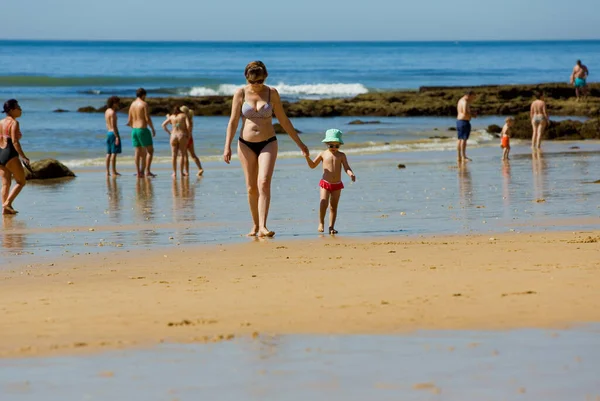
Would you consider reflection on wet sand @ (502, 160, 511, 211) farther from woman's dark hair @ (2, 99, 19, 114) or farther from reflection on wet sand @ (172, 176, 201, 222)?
woman's dark hair @ (2, 99, 19, 114)

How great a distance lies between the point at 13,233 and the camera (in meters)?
11.1

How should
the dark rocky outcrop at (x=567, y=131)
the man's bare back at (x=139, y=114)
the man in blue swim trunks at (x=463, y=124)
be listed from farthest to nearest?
the dark rocky outcrop at (x=567, y=131), the man in blue swim trunks at (x=463, y=124), the man's bare back at (x=139, y=114)

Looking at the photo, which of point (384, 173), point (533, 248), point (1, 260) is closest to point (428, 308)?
point (533, 248)

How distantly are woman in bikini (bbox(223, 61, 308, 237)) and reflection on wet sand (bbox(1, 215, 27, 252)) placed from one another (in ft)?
6.90

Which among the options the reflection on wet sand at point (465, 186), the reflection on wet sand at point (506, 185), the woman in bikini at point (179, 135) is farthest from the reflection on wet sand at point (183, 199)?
the reflection on wet sand at point (506, 185)

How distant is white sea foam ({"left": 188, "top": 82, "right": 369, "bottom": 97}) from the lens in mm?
64688

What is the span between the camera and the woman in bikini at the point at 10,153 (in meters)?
13.0

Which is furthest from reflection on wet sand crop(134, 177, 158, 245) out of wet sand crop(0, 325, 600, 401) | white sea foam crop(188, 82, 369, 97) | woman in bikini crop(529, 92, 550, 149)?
white sea foam crop(188, 82, 369, 97)

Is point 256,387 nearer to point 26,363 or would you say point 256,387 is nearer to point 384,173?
point 26,363

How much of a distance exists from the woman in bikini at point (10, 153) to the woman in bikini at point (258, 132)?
4090 millimetres

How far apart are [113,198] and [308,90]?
54.8 m

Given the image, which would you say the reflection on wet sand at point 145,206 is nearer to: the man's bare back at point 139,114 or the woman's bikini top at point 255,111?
the man's bare back at point 139,114

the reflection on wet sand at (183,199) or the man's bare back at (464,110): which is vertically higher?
the man's bare back at (464,110)

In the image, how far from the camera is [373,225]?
10.9 meters
